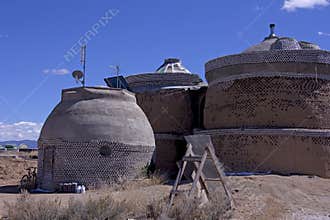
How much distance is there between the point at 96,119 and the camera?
1727cm

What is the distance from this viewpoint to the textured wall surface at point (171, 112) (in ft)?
79.6

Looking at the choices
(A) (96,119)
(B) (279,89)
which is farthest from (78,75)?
(B) (279,89)

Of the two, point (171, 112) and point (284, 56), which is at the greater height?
point (284, 56)

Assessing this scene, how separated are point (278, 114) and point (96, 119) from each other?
783cm

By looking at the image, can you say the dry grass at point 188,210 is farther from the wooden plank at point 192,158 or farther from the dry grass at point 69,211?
the wooden plank at point 192,158

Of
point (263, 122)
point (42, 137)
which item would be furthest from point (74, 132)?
point (263, 122)

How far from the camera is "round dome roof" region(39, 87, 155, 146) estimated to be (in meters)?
17.1

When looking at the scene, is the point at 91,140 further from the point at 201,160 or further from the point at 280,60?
the point at 280,60

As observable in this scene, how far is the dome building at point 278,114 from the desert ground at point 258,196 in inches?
51.2

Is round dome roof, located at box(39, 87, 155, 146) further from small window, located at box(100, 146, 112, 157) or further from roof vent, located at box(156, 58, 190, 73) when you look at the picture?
roof vent, located at box(156, 58, 190, 73)

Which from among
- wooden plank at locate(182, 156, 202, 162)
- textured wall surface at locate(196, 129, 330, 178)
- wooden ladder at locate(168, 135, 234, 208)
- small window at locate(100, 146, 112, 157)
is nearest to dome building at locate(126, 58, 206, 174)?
Result: textured wall surface at locate(196, 129, 330, 178)

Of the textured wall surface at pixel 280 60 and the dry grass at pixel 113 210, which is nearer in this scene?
the dry grass at pixel 113 210

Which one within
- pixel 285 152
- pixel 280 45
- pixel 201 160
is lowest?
pixel 285 152

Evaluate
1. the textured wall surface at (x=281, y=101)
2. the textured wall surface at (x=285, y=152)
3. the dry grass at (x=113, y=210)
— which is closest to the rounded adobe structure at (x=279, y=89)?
the textured wall surface at (x=281, y=101)
